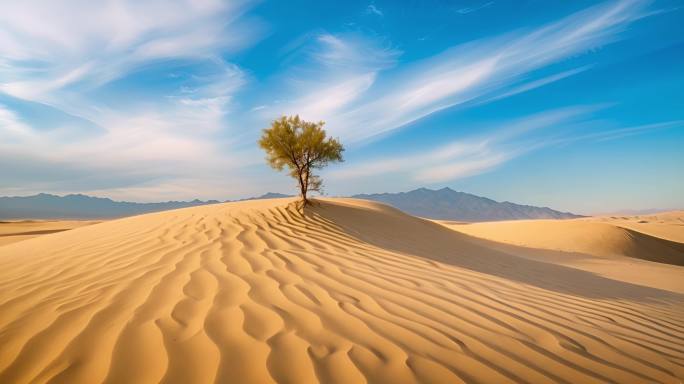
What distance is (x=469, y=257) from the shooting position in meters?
8.23

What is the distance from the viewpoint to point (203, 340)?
2.27m

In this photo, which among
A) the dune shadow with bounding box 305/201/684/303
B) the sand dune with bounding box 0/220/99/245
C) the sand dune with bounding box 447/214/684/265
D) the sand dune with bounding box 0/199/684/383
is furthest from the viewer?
the sand dune with bounding box 447/214/684/265

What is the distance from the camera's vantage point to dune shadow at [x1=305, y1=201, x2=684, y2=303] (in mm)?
6086

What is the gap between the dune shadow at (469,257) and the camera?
609cm

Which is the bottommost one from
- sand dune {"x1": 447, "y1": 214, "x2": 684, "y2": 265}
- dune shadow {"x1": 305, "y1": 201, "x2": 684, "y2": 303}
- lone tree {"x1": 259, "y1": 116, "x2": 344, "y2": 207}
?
sand dune {"x1": 447, "y1": 214, "x2": 684, "y2": 265}

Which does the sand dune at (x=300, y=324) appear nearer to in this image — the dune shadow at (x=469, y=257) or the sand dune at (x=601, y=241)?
the dune shadow at (x=469, y=257)

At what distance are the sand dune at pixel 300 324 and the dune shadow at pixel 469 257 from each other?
3.80ft

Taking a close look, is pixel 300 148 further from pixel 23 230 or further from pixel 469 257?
pixel 23 230

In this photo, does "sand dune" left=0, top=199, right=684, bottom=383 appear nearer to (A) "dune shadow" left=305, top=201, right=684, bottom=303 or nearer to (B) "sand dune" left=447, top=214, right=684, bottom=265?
(A) "dune shadow" left=305, top=201, right=684, bottom=303

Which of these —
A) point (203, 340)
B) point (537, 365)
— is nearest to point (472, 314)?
point (537, 365)

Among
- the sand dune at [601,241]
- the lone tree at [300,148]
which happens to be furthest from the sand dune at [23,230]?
the sand dune at [601,241]

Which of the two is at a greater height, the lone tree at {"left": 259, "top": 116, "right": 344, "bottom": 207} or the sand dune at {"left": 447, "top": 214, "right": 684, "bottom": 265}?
the lone tree at {"left": 259, "top": 116, "right": 344, "bottom": 207}

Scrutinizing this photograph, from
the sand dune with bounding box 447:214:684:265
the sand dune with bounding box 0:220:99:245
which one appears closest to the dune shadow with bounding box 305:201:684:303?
the sand dune with bounding box 447:214:684:265

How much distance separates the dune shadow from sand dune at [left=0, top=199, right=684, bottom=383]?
116 cm
